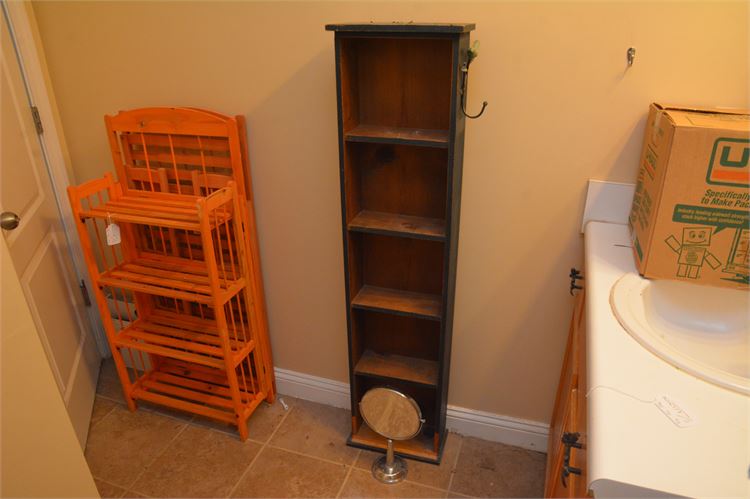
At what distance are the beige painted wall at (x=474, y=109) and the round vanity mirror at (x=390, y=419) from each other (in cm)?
29

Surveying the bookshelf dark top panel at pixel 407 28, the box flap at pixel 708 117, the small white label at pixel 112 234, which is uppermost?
the bookshelf dark top panel at pixel 407 28

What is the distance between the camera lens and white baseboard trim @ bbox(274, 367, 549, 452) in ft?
6.10

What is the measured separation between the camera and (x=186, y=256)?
2020 mm

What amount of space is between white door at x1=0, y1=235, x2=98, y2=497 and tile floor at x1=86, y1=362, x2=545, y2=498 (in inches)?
33.7

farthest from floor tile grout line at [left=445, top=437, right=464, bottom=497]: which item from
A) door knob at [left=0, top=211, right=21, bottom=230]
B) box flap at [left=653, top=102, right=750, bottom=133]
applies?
door knob at [left=0, top=211, right=21, bottom=230]

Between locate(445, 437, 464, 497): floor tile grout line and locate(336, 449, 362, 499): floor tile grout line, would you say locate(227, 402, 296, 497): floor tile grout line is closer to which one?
locate(336, 449, 362, 499): floor tile grout line

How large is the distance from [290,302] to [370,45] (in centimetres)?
103

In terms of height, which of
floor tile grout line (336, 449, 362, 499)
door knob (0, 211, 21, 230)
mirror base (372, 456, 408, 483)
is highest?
door knob (0, 211, 21, 230)

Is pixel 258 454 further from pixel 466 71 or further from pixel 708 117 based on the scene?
pixel 708 117

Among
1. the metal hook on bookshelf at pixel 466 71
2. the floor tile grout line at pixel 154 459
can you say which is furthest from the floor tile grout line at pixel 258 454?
the metal hook on bookshelf at pixel 466 71

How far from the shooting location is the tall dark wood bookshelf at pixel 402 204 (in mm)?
1383

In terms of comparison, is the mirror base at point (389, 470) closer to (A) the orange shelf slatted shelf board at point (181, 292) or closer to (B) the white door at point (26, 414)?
(A) the orange shelf slatted shelf board at point (181, 292)

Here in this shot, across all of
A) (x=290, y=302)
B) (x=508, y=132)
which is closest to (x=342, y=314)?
(x=290, y=302)

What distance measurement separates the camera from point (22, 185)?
1773 mm
